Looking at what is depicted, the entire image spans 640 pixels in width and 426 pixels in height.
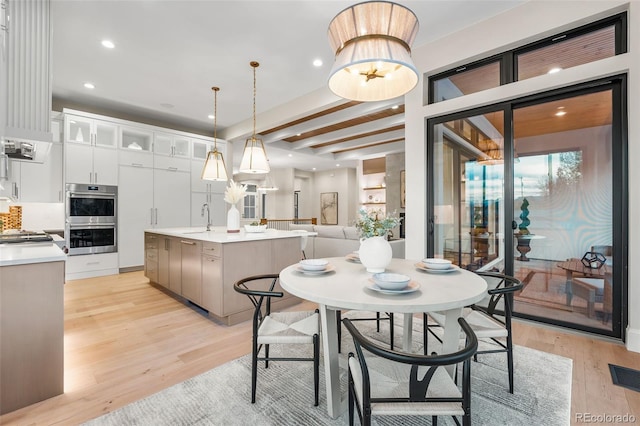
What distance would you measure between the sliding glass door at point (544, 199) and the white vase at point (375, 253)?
191 centimetres

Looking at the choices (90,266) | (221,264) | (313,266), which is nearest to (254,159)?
(221,264)

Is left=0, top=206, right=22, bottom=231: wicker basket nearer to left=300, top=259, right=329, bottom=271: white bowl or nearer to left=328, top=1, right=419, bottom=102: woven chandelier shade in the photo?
left=300, top=259, right=329, bottom=271: white bowl

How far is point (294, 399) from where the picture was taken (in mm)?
1729

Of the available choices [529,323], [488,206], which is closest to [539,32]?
[488,206]

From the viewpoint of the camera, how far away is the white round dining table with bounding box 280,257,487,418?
1.19 meters

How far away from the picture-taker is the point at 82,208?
4.79 meters

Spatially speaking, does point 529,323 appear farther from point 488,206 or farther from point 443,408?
point 443,408

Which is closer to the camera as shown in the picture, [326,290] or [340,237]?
[326,290]

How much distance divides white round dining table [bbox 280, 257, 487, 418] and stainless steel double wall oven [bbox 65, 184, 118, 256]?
471cm

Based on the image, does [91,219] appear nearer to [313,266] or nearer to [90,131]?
[90,131]

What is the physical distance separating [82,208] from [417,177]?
5164mm

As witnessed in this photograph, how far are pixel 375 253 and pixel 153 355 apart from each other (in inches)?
76.2

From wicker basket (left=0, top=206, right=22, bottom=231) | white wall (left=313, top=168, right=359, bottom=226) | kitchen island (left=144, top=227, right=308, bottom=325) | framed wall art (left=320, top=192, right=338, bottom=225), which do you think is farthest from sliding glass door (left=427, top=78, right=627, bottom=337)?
framed wall art (left=320, top=192, right=338, bottom=225)

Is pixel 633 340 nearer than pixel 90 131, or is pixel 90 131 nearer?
pixel 633 340
